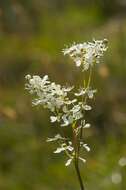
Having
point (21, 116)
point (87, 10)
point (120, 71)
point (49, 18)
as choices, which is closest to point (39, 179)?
point (21, 116)

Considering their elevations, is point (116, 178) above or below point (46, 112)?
below

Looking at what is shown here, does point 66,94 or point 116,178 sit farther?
point 116,178

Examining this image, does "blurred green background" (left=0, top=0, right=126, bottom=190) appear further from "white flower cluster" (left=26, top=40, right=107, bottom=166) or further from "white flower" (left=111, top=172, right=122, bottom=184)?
"white flower cluster" (left=26, top=40, right=107, bottom=166)

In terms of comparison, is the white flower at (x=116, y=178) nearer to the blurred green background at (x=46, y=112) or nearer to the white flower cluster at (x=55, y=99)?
the blurred green background at (x=46, y=112)

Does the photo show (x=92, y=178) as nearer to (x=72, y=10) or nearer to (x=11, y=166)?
(x=11, y=166)

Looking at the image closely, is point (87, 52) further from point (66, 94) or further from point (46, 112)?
point (46, 112)

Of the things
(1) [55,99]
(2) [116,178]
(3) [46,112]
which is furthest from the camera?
(3) [46,112]

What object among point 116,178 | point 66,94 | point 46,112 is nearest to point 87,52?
point 66,94
